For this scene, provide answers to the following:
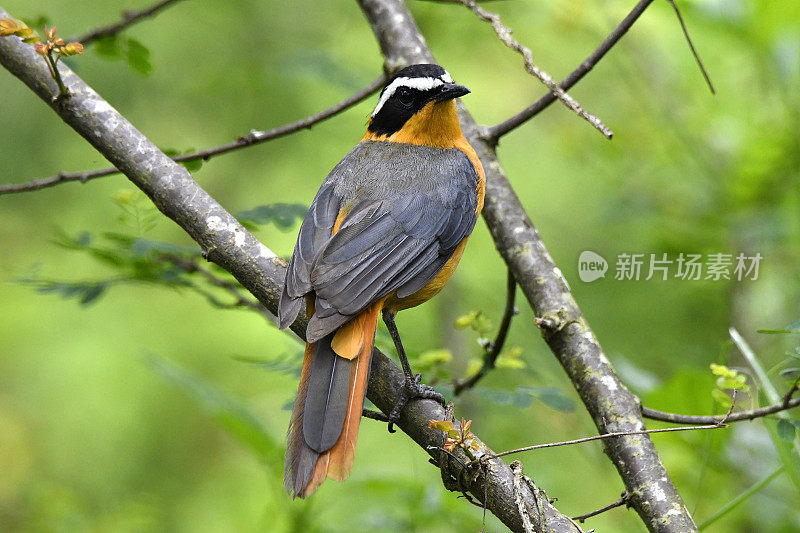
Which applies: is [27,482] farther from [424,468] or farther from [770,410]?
[770,410]

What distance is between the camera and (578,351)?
2.87 meters

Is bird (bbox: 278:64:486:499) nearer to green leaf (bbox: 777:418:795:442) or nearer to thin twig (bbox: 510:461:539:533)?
thin twig (bbox: 510:461:539:533)

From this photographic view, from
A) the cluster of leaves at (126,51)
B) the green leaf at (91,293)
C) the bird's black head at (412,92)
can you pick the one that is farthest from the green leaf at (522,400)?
the cluster of leaves at (126,51)

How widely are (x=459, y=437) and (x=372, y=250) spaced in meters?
0.97

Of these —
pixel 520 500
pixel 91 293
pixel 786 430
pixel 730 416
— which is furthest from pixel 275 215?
pixel 786 430

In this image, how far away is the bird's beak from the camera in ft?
11.5

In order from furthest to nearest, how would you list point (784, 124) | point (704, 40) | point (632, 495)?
point (704, 40) → point (784, 124) → point (632, 495)

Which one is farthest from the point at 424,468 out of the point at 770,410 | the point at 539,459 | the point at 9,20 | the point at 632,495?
the point at 9,20

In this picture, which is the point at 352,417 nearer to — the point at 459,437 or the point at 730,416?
the point at 459,437

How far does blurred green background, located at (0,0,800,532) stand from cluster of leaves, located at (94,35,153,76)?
1cm

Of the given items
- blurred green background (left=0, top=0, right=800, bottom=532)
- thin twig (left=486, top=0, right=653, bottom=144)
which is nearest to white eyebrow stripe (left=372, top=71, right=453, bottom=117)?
thin twig (left=486, top=0, right=653, bottom=144)

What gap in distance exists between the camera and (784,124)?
Answer: 4500 millimetres

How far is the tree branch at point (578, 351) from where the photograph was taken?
Result: 8.05ft

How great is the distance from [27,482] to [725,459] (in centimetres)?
491
